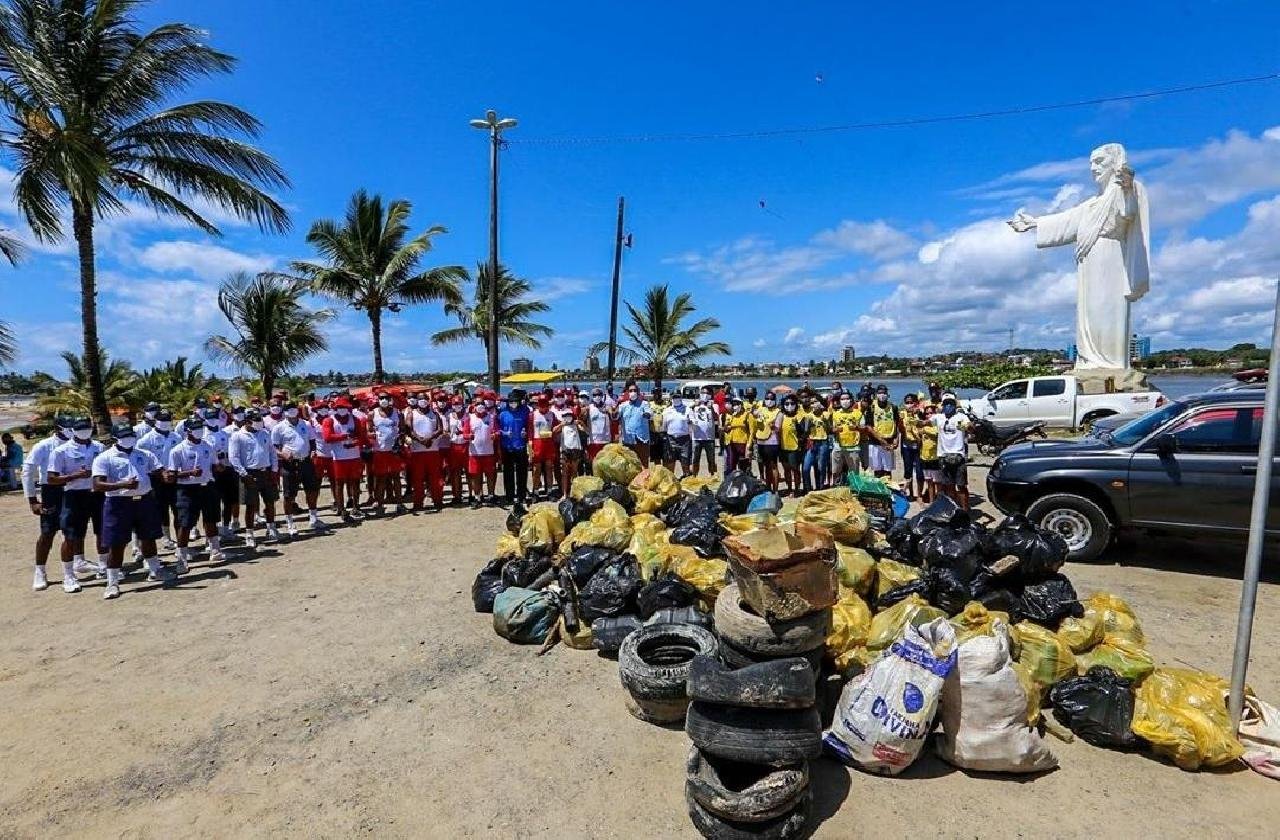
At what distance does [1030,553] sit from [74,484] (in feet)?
29.7

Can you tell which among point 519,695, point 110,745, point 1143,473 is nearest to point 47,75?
point 110,745

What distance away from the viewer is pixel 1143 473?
246 inches

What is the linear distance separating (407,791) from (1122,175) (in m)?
19.3

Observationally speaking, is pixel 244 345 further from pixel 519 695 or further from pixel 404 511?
pixel 519 695

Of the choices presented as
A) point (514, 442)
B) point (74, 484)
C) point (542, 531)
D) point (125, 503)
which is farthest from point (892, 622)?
point (74, 484)

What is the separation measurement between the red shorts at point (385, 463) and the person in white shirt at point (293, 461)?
0.89 metres

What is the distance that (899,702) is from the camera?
3.28 meters

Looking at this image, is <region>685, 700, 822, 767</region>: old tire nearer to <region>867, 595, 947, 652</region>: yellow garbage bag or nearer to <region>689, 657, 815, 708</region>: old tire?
<region>689, 657, 815, 708</region>: old tire

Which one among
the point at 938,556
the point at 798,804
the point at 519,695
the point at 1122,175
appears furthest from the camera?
the point at 1122,175

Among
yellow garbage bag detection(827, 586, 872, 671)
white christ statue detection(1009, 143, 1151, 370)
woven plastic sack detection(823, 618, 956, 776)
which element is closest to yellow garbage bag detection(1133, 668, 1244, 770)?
woven plastic sack detection(823, 618, 956, 776)

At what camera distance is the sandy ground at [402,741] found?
3.15m

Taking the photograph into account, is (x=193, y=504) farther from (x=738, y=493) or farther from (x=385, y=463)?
(x=738, y=493)

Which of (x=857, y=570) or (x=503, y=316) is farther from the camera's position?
(x=503, y=316)

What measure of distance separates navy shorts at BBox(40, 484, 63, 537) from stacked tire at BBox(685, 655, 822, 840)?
7451 millimetres
